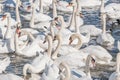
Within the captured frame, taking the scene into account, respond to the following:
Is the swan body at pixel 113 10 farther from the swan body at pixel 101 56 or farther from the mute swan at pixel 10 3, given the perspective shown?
the swan body at pixel 101 56

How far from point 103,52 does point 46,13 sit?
9777mm

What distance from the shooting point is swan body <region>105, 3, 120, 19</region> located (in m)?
28.4

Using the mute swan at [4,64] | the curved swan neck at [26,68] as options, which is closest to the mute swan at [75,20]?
the mute swan at [4,64]

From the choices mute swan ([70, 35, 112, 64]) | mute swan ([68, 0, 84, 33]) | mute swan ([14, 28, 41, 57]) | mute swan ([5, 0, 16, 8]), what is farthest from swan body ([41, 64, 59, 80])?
mute swan ([5, 0, 16, 8])

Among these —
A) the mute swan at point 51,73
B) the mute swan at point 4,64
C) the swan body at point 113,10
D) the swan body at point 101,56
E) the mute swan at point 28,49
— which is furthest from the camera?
the swan body at point 113,10

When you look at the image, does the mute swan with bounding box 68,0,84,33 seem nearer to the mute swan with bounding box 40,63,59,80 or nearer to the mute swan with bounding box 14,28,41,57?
the mute swan with bounding box 14,28,41,57

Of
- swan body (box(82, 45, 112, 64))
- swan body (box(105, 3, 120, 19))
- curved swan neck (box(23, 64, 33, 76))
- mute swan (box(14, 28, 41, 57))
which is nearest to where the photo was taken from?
curved swan neck (box(23, 64, 33, 76))

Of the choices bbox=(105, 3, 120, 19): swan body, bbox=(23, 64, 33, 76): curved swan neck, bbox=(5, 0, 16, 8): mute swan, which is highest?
bbox=(5, 0, 16, 8): mute swan

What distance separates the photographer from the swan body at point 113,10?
93.0 ft

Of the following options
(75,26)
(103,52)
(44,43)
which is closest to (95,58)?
(103,52)

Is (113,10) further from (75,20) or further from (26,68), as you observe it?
(26,68)

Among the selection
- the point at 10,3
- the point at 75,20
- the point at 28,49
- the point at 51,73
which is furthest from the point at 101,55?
the point at 10,3

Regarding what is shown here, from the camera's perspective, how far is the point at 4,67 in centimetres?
1920

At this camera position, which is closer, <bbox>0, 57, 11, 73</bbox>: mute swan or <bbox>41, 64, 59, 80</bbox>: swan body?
<bbox>41, 64, 59, 80</bbox>: swan body
